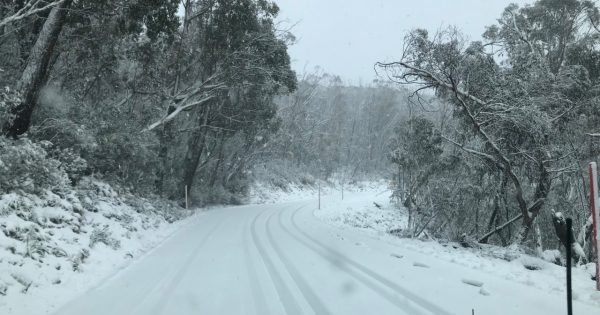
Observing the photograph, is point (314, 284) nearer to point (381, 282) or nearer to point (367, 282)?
point (367, 282)

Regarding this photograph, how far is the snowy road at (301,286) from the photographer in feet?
20.8

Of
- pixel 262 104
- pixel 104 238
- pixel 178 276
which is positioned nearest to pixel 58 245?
pixel 104 238

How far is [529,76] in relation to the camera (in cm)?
1382

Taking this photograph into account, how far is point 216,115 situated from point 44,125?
580 inches

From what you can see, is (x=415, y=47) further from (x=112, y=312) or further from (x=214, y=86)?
(x=214, y=86)

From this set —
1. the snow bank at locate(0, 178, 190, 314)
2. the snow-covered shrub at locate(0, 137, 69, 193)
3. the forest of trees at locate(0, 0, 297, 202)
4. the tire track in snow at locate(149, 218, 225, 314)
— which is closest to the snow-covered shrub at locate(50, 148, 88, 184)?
the forest of trees at locate(0, 0, 297, 202)

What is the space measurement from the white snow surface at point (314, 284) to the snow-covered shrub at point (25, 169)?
2059 mm

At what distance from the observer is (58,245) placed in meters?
8.91

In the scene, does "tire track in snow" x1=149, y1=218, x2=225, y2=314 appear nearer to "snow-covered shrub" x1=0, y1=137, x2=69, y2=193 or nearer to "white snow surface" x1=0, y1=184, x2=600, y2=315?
"white snow surface" x1=0, y1=184, x2=600, y2=315

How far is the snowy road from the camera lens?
6328 mm

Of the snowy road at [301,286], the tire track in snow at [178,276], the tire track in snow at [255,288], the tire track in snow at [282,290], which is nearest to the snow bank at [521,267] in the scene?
the snowy road at [301,286]

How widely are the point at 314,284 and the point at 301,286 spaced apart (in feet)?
0.89

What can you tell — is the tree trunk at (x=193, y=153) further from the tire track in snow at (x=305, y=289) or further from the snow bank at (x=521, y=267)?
the tire track in snow at (x=305, y=289)

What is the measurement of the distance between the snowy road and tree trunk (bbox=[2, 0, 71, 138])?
4.72 metres
